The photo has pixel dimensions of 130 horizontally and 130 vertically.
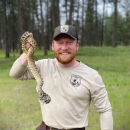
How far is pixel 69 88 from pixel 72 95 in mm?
67

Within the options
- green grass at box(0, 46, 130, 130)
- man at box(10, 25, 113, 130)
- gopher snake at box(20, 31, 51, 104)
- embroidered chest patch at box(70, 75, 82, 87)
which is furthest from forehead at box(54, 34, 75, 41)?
green grass at box(0, 46, 130, 130)

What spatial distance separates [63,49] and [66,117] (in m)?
0.60

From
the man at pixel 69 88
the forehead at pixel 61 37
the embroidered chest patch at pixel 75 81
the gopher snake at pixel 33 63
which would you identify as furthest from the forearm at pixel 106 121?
the forehead at pixel 61 37

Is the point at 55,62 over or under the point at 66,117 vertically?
over

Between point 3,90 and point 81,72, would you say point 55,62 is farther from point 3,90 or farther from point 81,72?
point 3,90

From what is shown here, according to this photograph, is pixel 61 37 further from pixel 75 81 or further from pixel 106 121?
pixel 106 121

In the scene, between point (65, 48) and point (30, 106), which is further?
point (30, 106)

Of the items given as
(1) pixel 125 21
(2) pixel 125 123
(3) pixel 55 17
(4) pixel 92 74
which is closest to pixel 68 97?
(4) pixel 92 74

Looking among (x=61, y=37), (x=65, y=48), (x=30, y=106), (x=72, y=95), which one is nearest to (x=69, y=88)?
(x=72, y=95)

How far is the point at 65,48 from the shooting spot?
2.41 meters

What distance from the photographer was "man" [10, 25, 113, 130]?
2412 mm

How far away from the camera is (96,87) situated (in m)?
2.42

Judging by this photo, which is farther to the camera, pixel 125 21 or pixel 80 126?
pixel 125 21

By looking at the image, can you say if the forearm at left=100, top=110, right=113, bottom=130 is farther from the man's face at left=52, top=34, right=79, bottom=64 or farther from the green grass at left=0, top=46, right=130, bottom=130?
the green grass at left=0, top=46, right=130, bottom=130
